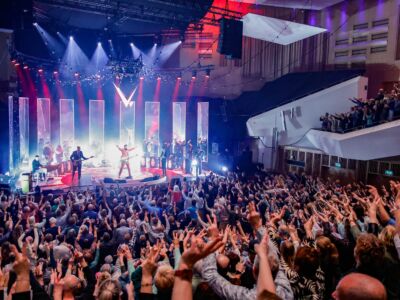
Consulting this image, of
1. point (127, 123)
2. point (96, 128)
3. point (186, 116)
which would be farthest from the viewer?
point (186, 116)

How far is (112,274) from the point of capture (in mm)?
3637

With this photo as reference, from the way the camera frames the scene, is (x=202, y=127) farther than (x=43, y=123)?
Yes

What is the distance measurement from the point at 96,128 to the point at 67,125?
4.18ft

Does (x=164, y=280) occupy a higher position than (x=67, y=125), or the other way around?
(x=67, y=125)

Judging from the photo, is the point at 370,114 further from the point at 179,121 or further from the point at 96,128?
the point at 96,128

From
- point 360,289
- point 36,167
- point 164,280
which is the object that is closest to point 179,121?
point 36,167

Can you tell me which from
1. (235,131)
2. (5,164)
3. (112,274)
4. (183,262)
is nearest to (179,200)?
(112,274)

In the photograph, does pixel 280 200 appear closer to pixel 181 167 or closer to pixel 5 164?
pixel 181 167

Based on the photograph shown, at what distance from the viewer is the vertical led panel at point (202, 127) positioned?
54.8 feet

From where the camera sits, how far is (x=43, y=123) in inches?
596

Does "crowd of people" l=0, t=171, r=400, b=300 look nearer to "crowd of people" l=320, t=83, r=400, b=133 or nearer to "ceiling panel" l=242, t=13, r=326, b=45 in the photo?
"crowd of people" l=320, t=83, r=400, b=133

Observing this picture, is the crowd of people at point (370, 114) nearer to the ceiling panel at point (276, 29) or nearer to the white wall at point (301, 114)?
the white wall at point (301, 114)

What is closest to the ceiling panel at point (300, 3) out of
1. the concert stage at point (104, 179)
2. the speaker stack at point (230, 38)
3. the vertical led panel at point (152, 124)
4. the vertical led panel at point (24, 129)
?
the speaker stack at point (230, 38)

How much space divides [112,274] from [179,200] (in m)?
4.93
